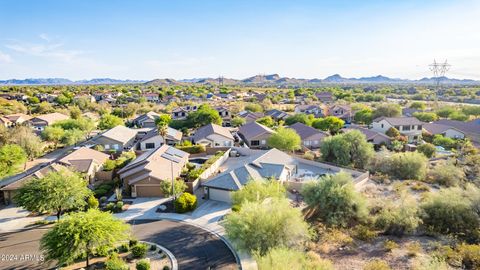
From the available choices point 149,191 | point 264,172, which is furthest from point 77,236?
point 264,172

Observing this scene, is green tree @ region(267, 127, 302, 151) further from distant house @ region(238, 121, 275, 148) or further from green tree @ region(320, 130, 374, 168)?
green tree @ region(320, 130, 374, 168)

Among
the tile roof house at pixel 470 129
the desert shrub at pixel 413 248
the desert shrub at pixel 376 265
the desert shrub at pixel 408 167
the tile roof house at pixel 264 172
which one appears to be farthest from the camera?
the tile roof house at pixel 470 129

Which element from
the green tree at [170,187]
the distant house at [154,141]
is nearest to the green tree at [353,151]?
the green tree at [170,187]

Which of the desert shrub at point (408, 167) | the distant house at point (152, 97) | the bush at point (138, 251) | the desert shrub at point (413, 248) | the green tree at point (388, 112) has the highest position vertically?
the distant house at point (152, 97)

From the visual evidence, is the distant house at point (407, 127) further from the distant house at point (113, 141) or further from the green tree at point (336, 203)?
the distant house at point (113, 141)

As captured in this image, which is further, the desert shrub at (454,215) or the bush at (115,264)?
the desert shrub at (454,215)

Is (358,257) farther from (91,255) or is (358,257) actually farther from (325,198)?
(91,255)
